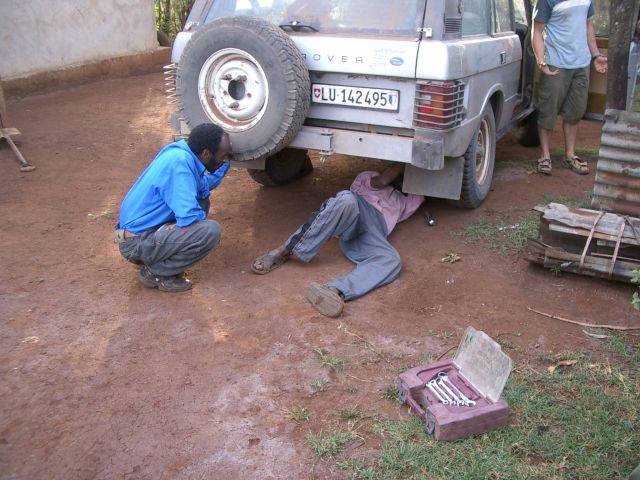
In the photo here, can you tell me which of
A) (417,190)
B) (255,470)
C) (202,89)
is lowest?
(255,470)

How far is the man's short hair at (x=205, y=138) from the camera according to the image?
3678 mm

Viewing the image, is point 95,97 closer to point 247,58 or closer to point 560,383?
point 247,58

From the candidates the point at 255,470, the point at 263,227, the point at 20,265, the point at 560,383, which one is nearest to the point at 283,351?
the point at 255,470

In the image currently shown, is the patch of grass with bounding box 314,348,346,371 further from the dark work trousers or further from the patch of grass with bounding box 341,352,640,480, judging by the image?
the dark work trousers

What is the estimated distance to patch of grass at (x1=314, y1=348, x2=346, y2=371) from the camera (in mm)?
3076

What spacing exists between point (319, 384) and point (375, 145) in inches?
68.7

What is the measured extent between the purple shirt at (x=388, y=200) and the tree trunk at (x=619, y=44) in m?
1.62

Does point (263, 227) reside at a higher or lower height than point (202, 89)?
lower

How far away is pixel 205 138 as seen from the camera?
145 inches

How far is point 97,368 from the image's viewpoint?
10.1 feet

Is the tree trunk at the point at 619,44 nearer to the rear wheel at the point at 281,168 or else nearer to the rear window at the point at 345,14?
the rear window at the point at 345,14

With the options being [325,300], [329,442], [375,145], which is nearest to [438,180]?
[375,145]

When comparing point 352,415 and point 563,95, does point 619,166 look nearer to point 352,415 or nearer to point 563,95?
point 563,95

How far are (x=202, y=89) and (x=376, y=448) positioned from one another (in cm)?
261
